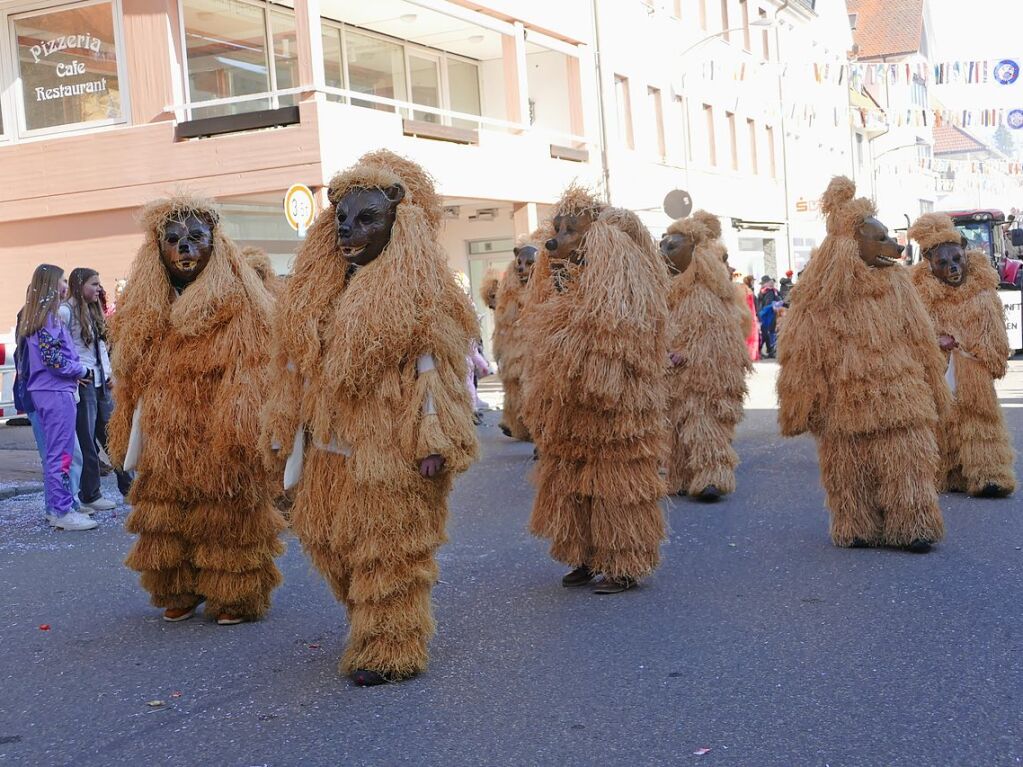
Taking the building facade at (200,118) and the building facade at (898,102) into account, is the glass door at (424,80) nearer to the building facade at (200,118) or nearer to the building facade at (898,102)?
the building facade at (200,118)

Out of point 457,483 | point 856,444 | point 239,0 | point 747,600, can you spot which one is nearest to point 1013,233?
point 239,0

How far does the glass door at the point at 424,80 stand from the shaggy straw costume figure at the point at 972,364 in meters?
16.3

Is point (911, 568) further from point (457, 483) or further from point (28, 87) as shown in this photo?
point (28, 87)

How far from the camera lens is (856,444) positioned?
7.21 m

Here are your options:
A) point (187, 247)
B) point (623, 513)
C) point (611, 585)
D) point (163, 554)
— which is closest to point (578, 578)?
point (611, 585)

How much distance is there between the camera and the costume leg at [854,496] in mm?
7172

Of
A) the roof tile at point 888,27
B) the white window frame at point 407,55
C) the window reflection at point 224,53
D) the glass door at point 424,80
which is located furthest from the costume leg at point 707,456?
the roof tile at point 888,27

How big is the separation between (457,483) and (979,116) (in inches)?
1112

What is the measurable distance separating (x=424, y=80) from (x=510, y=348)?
13111 mm

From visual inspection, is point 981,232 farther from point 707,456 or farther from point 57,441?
point 57,441

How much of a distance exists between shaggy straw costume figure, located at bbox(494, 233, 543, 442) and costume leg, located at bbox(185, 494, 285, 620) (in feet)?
19.8

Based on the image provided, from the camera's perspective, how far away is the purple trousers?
8.87 m

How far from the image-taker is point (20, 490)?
415 inches

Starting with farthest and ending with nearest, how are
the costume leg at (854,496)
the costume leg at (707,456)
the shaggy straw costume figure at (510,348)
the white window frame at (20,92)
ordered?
the white window frame at (20,92), the shaggy straw costume figure at (510,348), the costume leg at (707,456), the costume leg at (854,496)
